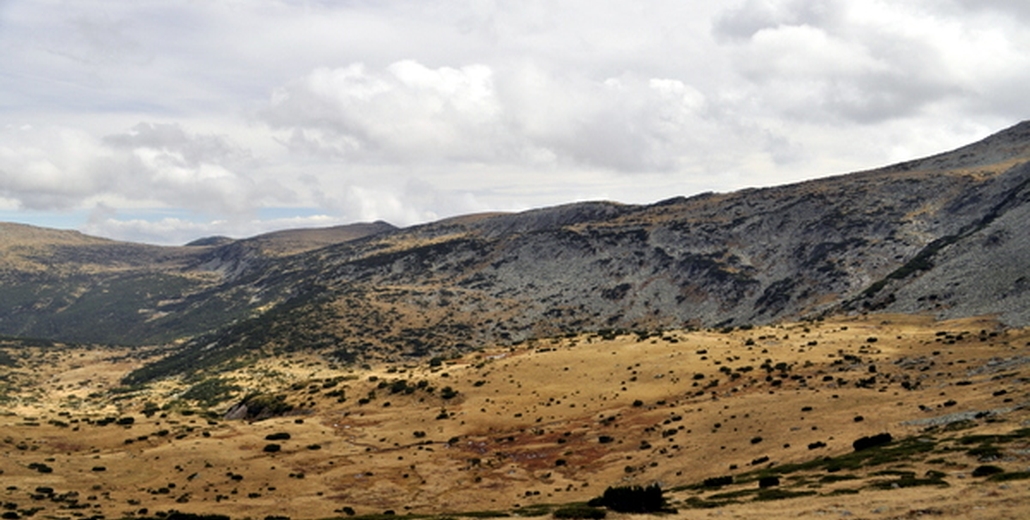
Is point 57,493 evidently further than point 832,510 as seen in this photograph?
Yes

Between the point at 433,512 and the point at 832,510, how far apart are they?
2406cm

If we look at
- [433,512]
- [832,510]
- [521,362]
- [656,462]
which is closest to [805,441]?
[656,462]

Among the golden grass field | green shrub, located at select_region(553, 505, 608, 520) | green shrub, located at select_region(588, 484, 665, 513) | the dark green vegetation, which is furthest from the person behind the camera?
the golden grass field

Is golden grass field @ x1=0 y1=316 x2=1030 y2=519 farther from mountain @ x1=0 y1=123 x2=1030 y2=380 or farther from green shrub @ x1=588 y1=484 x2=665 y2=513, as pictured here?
mountain @ x1=0 y1=123 x2=1030 y2=380

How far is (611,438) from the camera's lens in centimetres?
5088

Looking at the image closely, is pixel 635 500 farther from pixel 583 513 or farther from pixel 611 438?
pixel 611 438

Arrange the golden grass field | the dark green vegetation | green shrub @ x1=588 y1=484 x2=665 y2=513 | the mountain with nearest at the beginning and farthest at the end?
the dark green vegetation, green shrub @ x1=588 y1=484 x2=665 y2=513, the golden grass field, the mountain

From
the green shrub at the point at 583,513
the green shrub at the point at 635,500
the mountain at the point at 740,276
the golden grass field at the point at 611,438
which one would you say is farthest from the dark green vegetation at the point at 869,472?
the mountain at the point at 740,276

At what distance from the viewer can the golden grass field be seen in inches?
1087

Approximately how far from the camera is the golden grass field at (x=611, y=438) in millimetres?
27609

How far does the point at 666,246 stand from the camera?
189 m

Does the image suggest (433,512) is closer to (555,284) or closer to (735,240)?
(555,284)

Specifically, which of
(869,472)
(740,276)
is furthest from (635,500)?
(740,276)

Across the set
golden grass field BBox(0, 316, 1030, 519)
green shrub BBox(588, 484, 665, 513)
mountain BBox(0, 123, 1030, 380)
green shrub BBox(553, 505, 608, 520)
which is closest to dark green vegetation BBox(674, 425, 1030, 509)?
golden grass field BBox(0, 316, 1030, 519)
